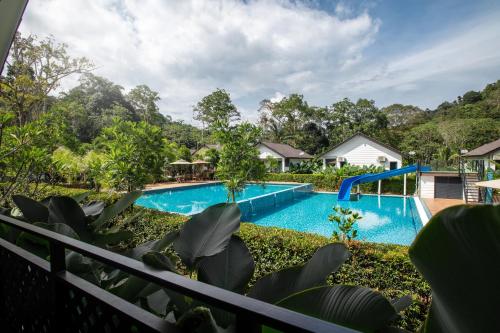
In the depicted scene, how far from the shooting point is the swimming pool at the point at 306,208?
1198cm

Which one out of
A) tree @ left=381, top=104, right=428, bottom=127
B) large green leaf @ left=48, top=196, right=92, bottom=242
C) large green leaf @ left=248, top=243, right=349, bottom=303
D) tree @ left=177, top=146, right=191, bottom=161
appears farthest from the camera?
tree @ left=381, top=104, right=428, bottom=127

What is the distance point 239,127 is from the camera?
1103cm

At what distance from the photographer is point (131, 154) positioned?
29.9ft

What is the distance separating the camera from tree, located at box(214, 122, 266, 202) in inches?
431

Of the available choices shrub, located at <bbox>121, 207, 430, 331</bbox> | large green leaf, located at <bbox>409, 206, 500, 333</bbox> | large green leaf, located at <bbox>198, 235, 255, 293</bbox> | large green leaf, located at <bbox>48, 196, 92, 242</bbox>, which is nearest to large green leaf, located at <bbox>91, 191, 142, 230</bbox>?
large green leaf, located at <bbox>48, 196, 92, 242</bbox>

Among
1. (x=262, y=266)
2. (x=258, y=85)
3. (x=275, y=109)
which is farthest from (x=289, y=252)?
(x=258, y=85)

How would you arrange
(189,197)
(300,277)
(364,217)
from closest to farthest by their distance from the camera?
(300,277) < (364,217) < (189,197)

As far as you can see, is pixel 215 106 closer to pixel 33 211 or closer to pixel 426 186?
pixel 426 186

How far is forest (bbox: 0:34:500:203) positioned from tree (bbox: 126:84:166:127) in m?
0.16

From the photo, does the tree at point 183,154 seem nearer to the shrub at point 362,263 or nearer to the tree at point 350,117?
the shrub at point 362,263

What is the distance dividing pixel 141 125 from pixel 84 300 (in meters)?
9.12

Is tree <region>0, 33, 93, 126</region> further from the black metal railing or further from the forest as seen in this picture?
the black metal railing

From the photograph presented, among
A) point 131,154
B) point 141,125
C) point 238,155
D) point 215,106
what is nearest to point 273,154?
point 215,106

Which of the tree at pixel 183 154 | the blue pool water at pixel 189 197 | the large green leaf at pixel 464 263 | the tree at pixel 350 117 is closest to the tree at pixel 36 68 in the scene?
the blue pool water at pixel 189 197
